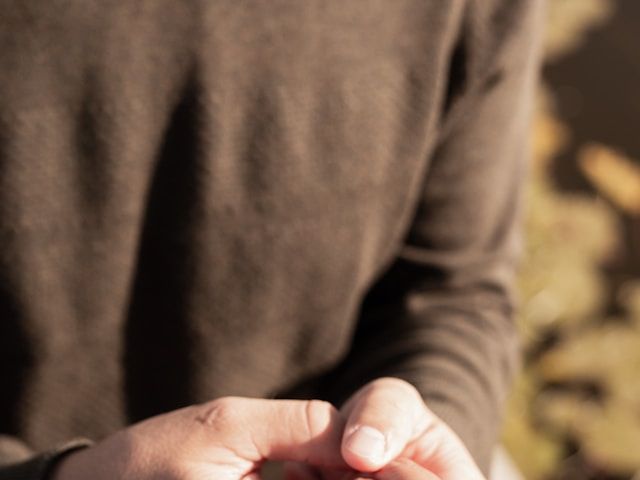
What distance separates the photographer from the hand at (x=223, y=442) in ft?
1.95

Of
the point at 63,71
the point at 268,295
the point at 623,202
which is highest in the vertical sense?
the point at 63,71

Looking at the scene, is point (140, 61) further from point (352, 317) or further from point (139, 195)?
point (352, 317)

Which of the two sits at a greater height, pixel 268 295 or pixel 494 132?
pixel 494 132

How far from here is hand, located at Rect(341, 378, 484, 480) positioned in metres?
0.59

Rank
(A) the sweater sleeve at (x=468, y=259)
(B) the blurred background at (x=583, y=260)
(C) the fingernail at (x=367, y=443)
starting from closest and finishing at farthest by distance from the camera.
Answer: (C) the fingernail at (x=367, y=443), (A) the sweater sleeve at (x=468, y=259), (B) the blurred background at (x=583, y=260)

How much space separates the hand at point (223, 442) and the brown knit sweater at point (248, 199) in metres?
0.09

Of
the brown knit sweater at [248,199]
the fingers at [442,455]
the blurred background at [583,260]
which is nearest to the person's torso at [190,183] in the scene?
the brown knit sweater at [248,199]

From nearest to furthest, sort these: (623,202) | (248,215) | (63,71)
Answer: (63,71), (248,215), (623,202)

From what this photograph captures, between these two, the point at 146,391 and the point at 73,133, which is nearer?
the point at 73,133

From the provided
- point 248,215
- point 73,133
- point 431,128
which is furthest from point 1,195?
point 431,128

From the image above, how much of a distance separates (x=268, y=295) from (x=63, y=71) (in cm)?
27

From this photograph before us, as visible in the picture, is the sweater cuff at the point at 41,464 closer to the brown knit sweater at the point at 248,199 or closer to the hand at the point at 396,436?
the brown knit sweater at the point at 248,199

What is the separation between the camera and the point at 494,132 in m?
0.86

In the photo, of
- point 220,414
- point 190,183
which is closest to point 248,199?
point 190,183
